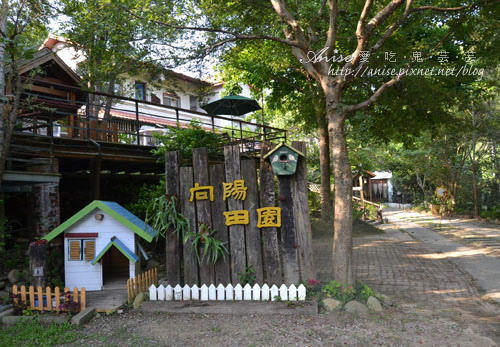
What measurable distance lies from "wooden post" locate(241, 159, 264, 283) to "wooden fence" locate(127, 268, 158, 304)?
1.83m

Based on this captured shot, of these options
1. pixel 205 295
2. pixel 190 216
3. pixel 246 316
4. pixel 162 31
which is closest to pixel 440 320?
pixel 246 316

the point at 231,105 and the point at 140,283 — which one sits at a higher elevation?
the point at 231,105

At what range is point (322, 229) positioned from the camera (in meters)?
14.1

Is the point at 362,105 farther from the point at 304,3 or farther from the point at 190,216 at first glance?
the point at 304,3

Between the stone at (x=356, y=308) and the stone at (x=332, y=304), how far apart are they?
0.10 m

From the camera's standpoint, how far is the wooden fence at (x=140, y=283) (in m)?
5.42

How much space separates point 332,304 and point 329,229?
367 inches

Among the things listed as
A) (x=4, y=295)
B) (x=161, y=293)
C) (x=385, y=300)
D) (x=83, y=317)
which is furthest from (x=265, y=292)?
(x=4, y=295)

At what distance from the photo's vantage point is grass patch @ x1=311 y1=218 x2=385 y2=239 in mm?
13789

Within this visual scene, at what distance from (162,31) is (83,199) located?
6007 millimetres

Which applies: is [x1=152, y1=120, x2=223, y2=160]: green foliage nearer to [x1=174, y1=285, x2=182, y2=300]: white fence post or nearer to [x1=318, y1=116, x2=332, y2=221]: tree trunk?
[x1=174, y1=285, x2=182, y2=300]: white fence post

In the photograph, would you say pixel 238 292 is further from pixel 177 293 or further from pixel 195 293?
pixel 177 293

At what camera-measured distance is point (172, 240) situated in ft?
19.1

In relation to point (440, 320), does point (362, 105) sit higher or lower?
higher
